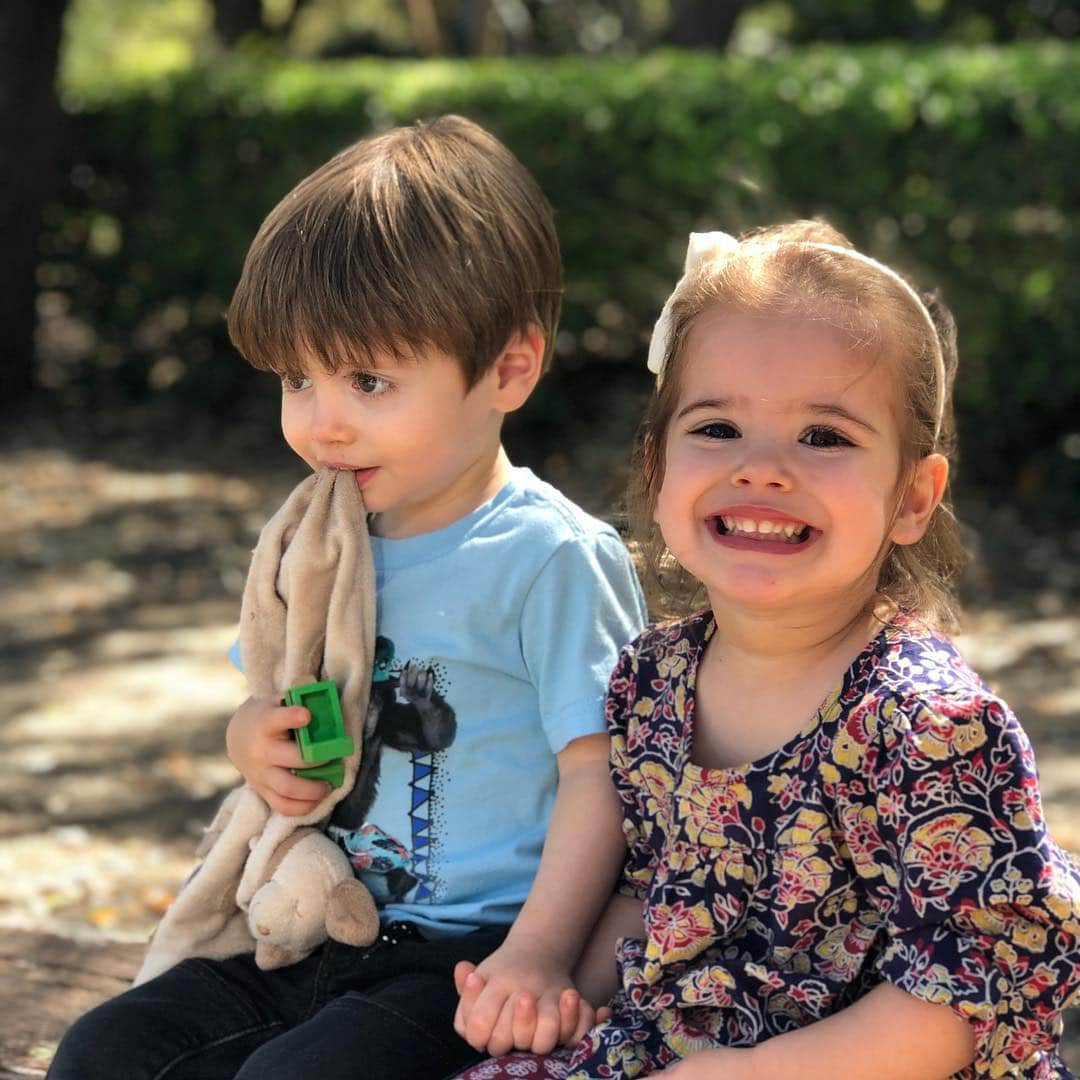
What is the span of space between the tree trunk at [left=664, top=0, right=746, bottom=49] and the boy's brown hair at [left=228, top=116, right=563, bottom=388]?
11.2 metres

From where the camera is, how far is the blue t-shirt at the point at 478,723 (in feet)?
7.47

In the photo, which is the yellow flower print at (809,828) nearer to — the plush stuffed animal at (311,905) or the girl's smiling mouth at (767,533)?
the girl's smiling mouth at (767,533)

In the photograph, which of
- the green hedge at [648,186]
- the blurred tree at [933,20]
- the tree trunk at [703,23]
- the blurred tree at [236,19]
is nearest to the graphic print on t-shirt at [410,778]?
the green hedge at [648,186]

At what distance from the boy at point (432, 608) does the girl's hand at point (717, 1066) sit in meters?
0.31

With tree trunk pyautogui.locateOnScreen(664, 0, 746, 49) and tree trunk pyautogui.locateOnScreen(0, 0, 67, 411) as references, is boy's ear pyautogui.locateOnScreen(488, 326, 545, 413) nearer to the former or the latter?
tree trunk pyautogui.locateOnScreen(0, 0, 67, 411)

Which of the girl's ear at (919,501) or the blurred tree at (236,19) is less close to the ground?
the girl's ear at (919,501)

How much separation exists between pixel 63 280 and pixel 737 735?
8218mm

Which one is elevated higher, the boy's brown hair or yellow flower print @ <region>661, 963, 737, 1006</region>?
the boy's brown hair

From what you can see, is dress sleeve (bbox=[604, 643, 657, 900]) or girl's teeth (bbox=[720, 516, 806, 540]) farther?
dress sleeve (bbox=[604, 643, 657, 900])

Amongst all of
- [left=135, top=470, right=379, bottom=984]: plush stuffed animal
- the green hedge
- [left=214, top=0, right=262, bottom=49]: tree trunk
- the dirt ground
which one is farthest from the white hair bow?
[left=214, top=0, right=262, bottom=49]: tree trunk

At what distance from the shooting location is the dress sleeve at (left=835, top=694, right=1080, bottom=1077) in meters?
1.72

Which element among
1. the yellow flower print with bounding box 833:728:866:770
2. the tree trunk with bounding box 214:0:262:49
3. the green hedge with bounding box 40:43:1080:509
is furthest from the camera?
the tree trunk with bounding box 214:0:262:49

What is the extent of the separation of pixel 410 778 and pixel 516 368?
1.92 feet

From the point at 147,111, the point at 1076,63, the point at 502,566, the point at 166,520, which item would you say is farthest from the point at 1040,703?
the point at 147,111
